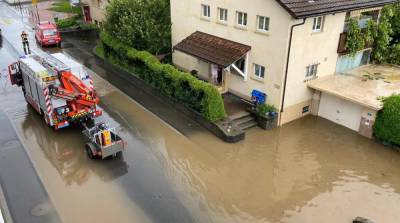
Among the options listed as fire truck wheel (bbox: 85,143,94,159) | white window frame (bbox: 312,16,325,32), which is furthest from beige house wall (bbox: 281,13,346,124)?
fire truck wheel (bbox: 85,143,94,159)

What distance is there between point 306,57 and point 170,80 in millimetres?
8022

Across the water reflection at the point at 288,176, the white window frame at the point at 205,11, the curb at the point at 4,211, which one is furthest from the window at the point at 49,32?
the curb at the point at 4,211

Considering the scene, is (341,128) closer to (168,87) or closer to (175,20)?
(168,87)

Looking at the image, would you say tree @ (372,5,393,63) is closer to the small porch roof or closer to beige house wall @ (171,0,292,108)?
beige house wall @ (171,0,292,108)

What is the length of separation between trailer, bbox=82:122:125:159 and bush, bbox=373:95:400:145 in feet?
42.7

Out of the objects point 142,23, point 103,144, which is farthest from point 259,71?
point 142,23

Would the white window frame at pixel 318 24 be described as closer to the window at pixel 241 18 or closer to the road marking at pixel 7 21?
the window at pixel 241 18

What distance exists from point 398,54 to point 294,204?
49.1ft

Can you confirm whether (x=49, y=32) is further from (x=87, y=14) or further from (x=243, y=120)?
(x=243, y=120)

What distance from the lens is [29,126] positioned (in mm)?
19906

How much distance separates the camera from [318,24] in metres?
19.4

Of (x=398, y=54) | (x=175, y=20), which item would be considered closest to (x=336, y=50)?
(x=398, y=54)

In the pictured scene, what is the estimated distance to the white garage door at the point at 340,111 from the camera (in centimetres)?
1947

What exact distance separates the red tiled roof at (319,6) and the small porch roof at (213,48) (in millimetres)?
3737
